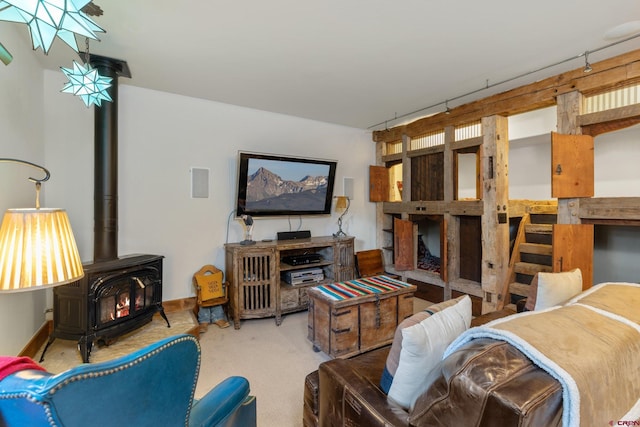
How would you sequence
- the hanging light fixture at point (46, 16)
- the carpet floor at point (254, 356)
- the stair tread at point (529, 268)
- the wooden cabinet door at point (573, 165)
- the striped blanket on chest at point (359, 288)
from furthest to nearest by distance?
the stair tread at point (529, 268) < the wooden cabinet door at point (573, 165) < the striped blanket on chest at point (359, 288) < the carpet floor at point (254, 356) < the hanging light fixture at point (46, 16)

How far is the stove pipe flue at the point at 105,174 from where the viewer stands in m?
2.63

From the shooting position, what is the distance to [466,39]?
222 cm

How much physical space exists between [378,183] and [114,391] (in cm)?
441

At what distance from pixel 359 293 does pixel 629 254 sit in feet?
12.0

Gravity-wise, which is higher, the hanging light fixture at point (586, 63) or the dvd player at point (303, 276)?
the hanging light fixture at point (586, 63)

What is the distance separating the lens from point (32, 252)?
48.8 inches

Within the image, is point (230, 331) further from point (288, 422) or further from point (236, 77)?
point (236, 77)

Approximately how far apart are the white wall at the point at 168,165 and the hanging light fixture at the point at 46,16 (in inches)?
78.8

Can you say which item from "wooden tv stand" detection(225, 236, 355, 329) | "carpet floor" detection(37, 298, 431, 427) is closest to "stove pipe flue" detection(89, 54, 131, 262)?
"carpet floor" detection(37, 298, 431, 427)

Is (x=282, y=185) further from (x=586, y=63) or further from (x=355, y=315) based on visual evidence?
(x=586, y=63)

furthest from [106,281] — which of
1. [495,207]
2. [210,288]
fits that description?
[495,207]

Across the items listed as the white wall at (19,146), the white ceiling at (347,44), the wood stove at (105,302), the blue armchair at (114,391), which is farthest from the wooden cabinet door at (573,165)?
the white wall at (19,146)

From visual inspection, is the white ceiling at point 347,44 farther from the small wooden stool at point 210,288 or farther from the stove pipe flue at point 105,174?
the small wooden stool at point 210,288

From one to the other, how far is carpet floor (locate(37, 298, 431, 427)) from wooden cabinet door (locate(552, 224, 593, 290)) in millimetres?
2435
